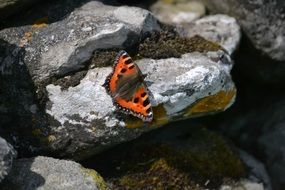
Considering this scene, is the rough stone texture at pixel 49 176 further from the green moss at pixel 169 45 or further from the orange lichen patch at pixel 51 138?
the green moss at pixel 169 45

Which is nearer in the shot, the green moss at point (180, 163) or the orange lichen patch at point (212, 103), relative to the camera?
the orange lichen patch at point (212, 103)

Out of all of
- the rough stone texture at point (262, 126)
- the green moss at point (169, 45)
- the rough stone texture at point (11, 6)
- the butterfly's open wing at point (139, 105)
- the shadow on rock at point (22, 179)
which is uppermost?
the rough stone texture at point (11, 6)

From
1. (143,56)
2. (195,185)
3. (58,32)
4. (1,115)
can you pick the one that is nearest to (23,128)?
(1,115)

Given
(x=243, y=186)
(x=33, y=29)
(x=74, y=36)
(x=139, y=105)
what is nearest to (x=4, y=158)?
(x=139, y=105)

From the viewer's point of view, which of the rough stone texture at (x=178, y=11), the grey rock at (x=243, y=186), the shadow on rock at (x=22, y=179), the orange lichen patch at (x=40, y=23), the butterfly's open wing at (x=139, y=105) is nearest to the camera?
the shadow on rock at (x=22, y=179)

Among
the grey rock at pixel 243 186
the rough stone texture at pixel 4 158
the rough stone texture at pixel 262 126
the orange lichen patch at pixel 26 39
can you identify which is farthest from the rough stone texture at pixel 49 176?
the rough stone texture at pixel 262 126

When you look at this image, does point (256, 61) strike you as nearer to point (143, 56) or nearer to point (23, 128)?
point (143, 56)

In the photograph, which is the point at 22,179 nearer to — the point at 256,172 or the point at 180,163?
the point at 180,163

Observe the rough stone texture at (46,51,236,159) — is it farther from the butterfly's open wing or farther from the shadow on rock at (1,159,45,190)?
the shadow on rock at (1,159,45,190)
